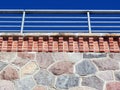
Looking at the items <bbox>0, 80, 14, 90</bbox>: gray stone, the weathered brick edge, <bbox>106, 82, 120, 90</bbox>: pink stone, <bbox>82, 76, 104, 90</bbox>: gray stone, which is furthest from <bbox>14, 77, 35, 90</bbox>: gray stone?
<bbox>106, 82, 120, 90</bbox>: pink stone

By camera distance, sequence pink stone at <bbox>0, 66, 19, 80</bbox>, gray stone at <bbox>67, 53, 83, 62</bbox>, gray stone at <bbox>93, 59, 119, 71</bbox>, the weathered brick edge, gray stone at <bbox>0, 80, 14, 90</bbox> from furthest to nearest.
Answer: the weathered brick edge, gray stone at <bbox>67, 53, 83, 62</bbox>, gray stone at <bbox>93, 59, 119, 71</bbox>, pink stone at <bbox>0, 66, 19, 80</bbox>, gray stone at <bbox>0, 80, 14, 90</bbox>

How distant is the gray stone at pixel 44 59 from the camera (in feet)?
23.4

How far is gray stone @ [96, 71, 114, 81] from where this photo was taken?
6.96 metres

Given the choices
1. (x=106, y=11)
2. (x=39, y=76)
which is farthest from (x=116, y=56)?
(x=39, y=76)

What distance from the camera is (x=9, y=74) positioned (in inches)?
276

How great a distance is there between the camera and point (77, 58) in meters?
7.23

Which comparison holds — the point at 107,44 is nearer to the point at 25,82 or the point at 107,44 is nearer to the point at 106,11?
the point at 106,11

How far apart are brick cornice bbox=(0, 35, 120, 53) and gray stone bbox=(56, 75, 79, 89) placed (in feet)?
2.34

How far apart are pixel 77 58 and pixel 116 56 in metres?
0.96

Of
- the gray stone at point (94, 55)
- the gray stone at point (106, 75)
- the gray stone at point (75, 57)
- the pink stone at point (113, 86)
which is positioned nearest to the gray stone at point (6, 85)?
the gray stone at point (75, 57)

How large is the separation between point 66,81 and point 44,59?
2.59ft

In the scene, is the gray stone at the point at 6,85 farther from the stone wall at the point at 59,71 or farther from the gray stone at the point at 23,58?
the gray stone at the point at 23,58

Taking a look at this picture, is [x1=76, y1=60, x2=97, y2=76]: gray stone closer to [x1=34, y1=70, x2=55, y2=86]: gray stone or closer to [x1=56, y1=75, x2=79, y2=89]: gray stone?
[x1=56, y1=75, x2=79, y2=89]: gray stone

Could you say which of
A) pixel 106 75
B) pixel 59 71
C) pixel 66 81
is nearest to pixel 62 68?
pixel 59 71
